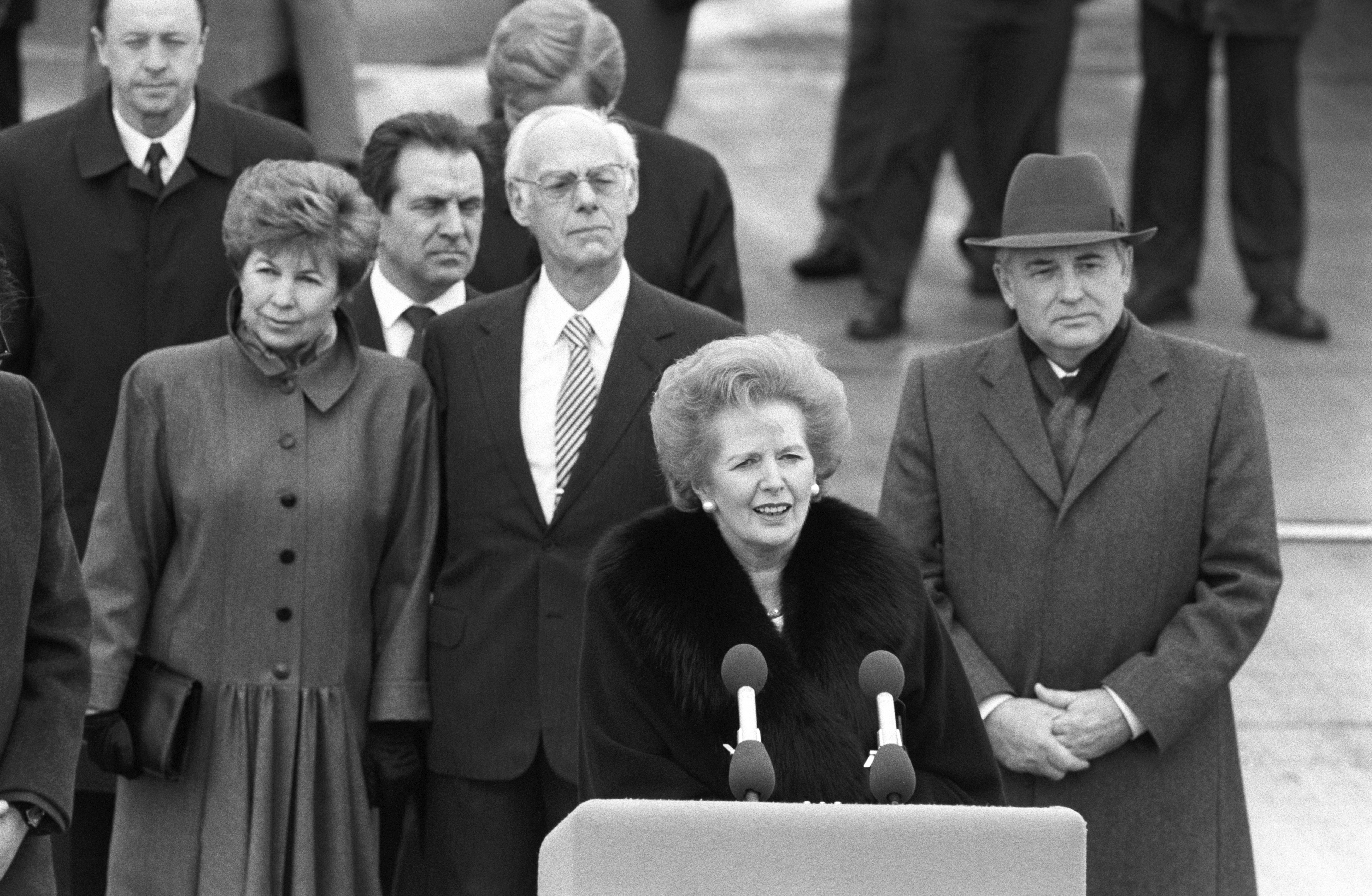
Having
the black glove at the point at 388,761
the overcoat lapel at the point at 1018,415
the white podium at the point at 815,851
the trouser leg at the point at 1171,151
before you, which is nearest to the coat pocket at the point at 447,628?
the black glove at the point at 388,761

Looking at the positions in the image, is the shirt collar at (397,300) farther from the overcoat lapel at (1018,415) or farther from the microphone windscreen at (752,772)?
the microphone windscreen at (752,772)

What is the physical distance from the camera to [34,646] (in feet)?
12.5

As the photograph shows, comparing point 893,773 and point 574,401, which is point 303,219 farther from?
point 893,773

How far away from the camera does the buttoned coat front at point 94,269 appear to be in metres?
5.27

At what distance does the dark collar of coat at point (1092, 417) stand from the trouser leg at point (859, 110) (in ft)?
16.1

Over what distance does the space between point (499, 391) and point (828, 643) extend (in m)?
1.22

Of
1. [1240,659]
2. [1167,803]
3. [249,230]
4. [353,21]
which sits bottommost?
[1167,803]

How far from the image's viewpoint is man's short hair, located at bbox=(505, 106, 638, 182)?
4.91 meters

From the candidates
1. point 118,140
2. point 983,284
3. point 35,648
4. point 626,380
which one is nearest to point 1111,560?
point 626,380

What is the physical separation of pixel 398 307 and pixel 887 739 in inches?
89.3

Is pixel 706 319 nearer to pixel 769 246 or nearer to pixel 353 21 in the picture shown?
pixel 353 21

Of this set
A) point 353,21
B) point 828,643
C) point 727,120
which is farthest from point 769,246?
point 828,643

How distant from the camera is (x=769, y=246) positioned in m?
10.0

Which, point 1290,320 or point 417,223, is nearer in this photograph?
point 417,223
